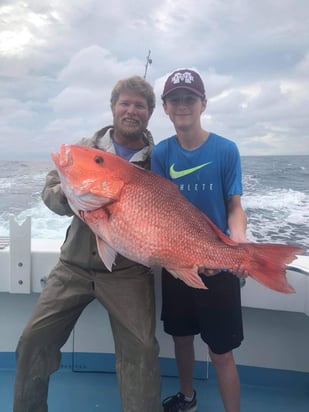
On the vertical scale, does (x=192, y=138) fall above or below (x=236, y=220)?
above

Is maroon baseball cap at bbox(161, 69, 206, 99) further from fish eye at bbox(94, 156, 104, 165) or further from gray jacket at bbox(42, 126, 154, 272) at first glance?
fish eye at bbox(94, 156, 104, 165)

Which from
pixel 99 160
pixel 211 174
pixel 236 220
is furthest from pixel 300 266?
pixel 99 160

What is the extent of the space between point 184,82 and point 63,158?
0.84 m

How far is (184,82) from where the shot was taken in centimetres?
211

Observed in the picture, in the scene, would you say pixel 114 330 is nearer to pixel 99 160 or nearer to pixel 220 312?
pixel 220 312

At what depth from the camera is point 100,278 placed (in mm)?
2244

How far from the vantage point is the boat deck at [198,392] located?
260 centimetres

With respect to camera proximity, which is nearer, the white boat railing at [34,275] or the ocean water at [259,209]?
the white boat railing at [34,275]

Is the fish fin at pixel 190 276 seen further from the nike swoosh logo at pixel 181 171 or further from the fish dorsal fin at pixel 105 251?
the nike swoosh logo at pixel 181 171

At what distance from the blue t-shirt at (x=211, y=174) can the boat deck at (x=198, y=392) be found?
54.8 inches

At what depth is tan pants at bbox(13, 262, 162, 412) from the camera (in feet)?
6.71

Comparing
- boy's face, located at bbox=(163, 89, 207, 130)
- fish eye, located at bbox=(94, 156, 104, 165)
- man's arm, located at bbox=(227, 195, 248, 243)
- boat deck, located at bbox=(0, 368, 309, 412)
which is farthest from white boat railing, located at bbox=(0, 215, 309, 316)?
boy's face, located at bbox=(163, 89, 207, 130)

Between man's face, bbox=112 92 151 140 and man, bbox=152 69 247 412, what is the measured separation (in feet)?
1.06

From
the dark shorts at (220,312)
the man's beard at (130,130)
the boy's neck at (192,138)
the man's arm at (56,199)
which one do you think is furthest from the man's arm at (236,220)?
the man's arm at (56,199)
